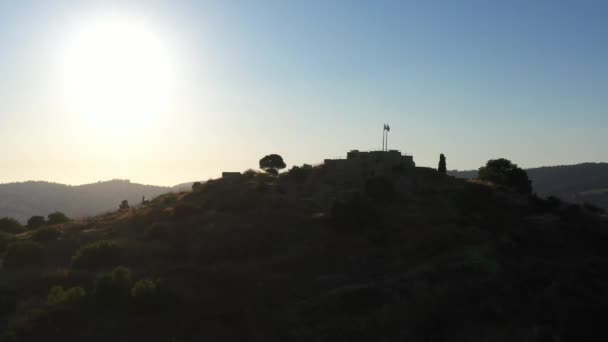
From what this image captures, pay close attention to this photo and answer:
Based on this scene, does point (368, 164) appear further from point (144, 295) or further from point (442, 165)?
point (144, 295)

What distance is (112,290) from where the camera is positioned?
89.7 feet

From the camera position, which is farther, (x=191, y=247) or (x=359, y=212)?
(x=359, y=212)

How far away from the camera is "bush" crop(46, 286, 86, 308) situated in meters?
25.8

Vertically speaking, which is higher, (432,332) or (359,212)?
(359,212)

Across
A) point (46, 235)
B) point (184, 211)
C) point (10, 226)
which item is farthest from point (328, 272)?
point (10, 226)

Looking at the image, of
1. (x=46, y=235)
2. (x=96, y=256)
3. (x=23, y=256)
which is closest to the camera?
(x=96, y=256)

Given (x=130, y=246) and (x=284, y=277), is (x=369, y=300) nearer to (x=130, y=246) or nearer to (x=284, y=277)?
(x=284, y=277)

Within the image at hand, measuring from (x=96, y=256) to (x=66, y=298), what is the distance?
11.1 meters

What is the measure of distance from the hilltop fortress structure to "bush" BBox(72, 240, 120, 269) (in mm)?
33715

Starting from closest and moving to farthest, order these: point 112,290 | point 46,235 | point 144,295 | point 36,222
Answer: point 144,295, point 112,290, point 46,235, point 36,222

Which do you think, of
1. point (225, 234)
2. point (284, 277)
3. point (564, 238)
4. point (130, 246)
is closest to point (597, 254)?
point (564, 238)

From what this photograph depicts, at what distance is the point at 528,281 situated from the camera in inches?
1079

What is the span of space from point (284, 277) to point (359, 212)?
49.3ft

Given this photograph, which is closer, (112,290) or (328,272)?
(112,290)
